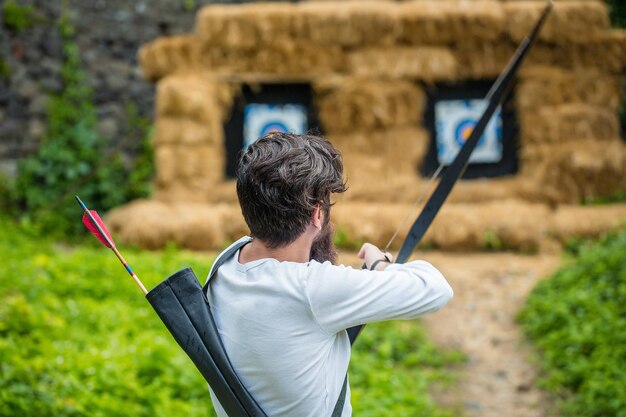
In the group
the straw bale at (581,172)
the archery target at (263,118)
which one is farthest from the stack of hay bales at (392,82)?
the archery target at (263,118)

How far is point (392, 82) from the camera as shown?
8.01 meters

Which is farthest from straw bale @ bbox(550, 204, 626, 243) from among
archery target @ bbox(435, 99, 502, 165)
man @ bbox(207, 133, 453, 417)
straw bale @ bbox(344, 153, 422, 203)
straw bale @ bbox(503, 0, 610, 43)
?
man @ bbox(207, 133, 453, 417)

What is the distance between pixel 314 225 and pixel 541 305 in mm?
4317

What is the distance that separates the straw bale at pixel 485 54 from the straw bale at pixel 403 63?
0.46 feet

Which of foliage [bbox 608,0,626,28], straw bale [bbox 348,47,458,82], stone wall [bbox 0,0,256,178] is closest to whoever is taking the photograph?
straw bale [bbox 348,47,458,82]

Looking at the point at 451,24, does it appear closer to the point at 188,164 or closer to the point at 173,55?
the point at 173,55

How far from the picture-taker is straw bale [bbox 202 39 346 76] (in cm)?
803

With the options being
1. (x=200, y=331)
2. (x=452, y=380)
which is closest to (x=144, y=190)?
(x=452, y=380)

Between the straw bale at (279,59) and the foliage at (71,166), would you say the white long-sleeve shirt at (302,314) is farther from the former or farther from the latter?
the foliage at (71,166)

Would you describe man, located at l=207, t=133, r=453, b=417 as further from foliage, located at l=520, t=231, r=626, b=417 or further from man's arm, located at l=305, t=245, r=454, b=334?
foliage, located at l=520, t=231, r=626, b=417

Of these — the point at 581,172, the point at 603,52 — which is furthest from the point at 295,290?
the point at 603,52

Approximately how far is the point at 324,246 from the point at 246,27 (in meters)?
6.48

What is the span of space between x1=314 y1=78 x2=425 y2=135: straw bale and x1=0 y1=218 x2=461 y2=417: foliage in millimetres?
2413

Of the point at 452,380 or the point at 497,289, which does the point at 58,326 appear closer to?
the point at 452,380
